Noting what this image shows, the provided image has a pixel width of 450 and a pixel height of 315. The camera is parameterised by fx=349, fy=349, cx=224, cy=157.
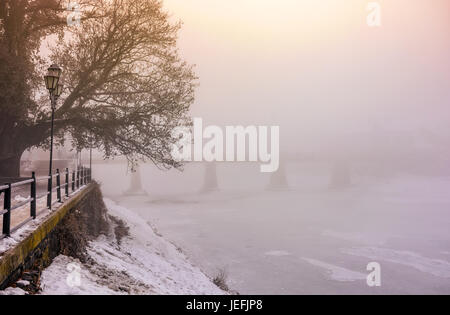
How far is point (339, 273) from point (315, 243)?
9.98 meters

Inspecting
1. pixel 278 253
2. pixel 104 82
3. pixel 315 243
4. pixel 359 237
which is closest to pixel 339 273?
pixel 278 253

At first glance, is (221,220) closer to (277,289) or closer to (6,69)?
(277,289)

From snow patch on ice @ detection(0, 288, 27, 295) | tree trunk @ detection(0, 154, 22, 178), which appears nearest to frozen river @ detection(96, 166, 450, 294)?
tree trunk @ detection(0, 154, 22, 178)

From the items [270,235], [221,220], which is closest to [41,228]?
[270,235]

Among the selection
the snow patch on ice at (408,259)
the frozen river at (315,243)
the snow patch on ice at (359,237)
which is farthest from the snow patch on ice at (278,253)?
the snow patch on ice at (359,237)

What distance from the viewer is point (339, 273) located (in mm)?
25250

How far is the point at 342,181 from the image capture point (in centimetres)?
10662

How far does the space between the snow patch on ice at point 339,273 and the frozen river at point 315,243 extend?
0.07m

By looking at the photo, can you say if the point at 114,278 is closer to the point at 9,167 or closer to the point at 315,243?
the point at 9,167

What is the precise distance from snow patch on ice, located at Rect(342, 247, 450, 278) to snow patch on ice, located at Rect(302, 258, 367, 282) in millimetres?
5409

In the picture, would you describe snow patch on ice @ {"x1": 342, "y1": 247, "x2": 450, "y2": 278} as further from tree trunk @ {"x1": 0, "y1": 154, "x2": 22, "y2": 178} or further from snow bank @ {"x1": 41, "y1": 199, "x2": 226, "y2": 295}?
tree trunk @ {"x1": 0, "y1": 154, "x2": 22, "y2": 178}

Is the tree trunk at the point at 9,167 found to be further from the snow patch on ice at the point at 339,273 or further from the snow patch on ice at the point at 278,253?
the snow patch on ice at the point at 278,253

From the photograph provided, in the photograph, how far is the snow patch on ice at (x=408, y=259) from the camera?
27109 millimetres
